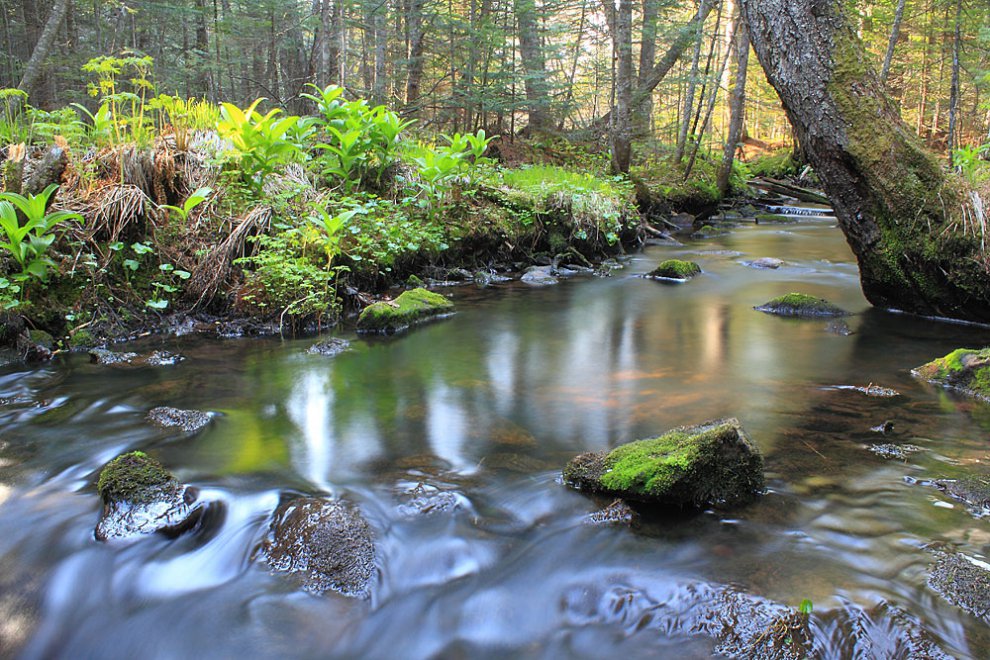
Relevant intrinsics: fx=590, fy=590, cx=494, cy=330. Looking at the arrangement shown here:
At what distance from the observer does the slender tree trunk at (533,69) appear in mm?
13195

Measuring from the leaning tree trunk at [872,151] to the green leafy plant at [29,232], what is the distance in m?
7.63

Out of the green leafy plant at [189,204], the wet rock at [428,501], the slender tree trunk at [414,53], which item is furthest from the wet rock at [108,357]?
the slender tree trunk at [414,53]

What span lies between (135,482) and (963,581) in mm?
3822

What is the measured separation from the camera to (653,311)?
7664 millimetres

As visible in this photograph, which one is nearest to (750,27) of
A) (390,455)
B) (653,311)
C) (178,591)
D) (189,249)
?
(653,311)

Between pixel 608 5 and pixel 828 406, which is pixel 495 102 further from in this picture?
pixel 828 406

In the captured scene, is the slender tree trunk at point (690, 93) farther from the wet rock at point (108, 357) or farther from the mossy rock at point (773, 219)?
the wet rock at point (108, 357)

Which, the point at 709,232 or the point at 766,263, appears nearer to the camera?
the point at 766,263

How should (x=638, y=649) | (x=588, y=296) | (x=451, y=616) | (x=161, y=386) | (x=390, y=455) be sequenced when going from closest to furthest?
1. (x=638, y=649)
2. (x=451, y=616)
3. (x=390, y=455)
4. (x=161, y=386)
5. (x=588, y=296)

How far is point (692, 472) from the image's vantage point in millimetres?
2930

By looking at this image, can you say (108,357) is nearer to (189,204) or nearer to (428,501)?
(189,204)

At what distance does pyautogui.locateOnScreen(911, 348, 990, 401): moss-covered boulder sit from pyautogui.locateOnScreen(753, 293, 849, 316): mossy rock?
240cm

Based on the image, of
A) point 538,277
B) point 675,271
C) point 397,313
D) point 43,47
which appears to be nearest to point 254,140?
point 397,313

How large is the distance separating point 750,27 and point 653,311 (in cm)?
351
